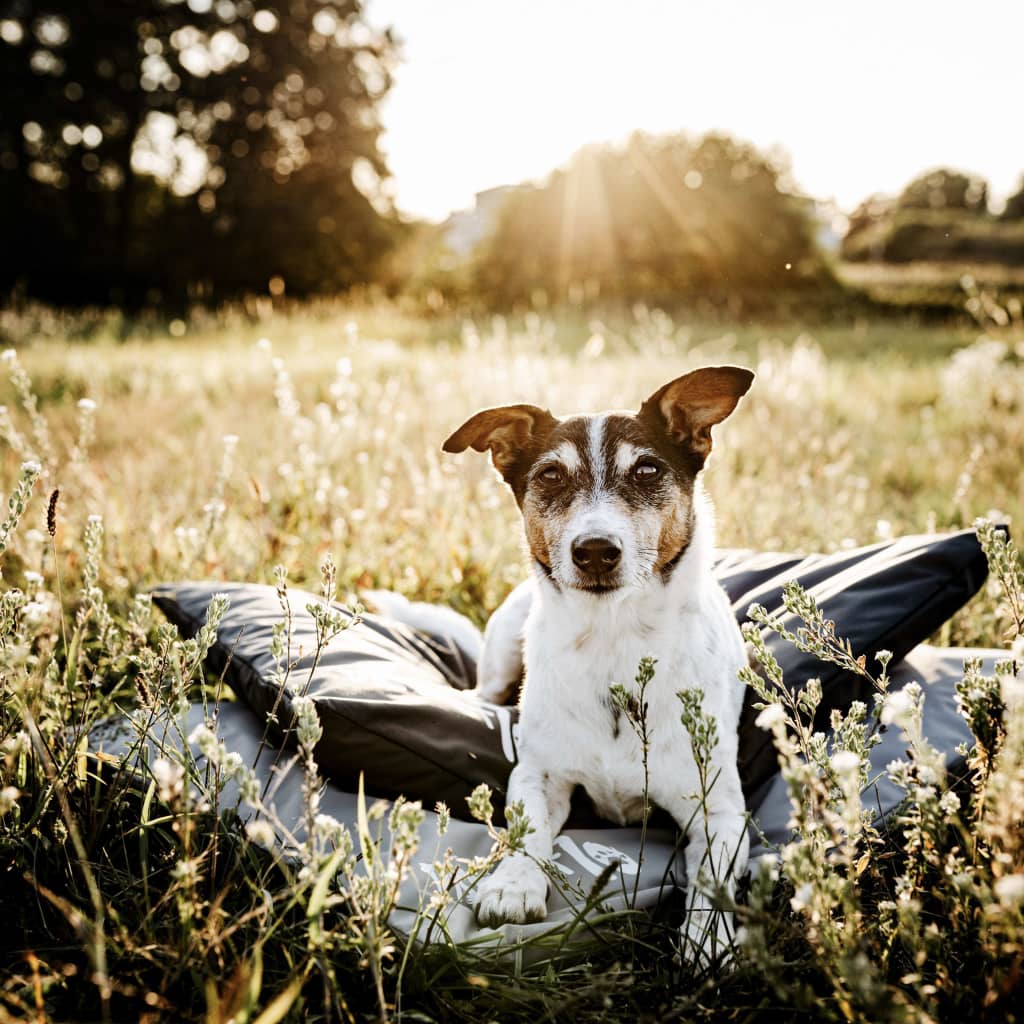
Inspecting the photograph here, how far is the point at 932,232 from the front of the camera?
137 ft

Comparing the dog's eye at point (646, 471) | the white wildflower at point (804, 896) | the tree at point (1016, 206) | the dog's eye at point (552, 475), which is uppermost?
the tree at point (1016, 206)

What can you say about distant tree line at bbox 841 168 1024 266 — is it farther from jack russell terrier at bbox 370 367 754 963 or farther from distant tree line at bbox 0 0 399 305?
jack russell terrier at bbox 370 367 754 963

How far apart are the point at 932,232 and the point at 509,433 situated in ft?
151

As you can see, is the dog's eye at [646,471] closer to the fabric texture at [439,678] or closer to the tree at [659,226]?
the fabric texture at [439,678]

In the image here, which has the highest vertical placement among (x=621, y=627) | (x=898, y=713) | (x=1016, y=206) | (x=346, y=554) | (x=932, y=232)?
(x=1016, y=206)

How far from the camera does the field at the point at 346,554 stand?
1.77 m

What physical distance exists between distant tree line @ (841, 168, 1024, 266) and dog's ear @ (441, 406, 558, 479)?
110 ft

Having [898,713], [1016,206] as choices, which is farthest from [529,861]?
[1016,206]

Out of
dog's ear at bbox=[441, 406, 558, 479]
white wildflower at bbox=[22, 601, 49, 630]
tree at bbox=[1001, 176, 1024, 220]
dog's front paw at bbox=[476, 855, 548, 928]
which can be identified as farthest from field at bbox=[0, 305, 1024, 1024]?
tree at bbox=[1001, 176, 1024, 220]

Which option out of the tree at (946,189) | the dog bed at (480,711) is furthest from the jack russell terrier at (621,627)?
the tree at (946,189)

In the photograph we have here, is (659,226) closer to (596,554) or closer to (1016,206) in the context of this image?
(596,554)

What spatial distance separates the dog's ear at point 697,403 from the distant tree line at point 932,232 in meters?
33.5

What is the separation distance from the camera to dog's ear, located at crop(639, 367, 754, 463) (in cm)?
293

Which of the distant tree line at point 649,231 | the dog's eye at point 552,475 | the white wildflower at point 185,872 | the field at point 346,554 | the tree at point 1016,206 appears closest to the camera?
the white wildflower at point 185,872
